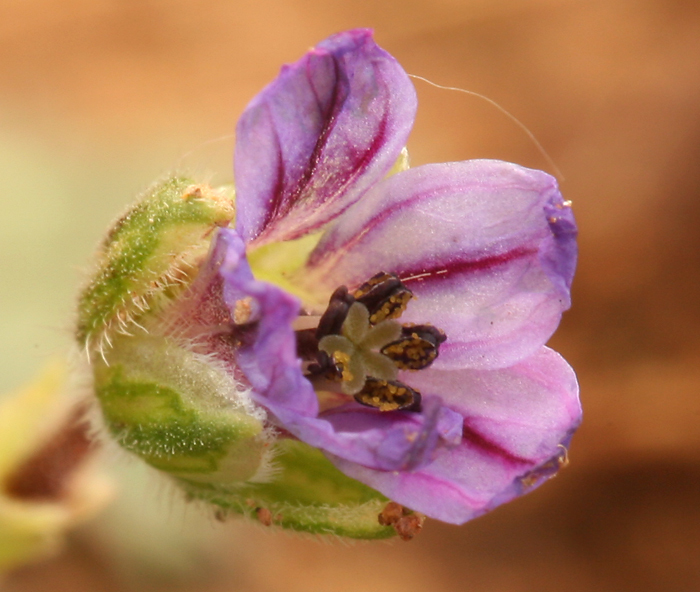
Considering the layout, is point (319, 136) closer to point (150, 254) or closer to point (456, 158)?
point (150, 254)

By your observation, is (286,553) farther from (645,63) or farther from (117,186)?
(645,63)

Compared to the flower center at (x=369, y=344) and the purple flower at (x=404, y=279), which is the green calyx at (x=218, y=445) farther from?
the flower center at (x=369, y=344)

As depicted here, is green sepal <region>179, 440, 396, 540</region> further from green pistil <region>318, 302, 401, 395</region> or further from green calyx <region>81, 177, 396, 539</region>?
green pistil <region>318, 302, 401, 395</region>

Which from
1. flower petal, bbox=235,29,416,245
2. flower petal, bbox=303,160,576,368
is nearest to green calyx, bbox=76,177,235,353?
flower petal, bbox=235,29,416,245

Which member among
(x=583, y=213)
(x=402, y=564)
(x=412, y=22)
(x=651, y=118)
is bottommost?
(x=402, y=564)

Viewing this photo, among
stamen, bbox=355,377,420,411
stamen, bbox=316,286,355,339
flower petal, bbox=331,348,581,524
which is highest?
stamen, bbox=316,286,355,339

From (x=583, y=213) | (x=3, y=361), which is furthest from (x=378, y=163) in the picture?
(x=583, y=213)

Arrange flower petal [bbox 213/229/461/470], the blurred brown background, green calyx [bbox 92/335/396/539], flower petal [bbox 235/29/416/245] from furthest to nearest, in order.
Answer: the blurred brown background < green calyx [bbox 92/335/396/539] < flower petal [bbox 235/29/416/245] < flower petal [bbox 213/229/461/470]

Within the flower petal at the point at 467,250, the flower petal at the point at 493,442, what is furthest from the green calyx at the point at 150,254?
the flower petal at the point at 493,442
